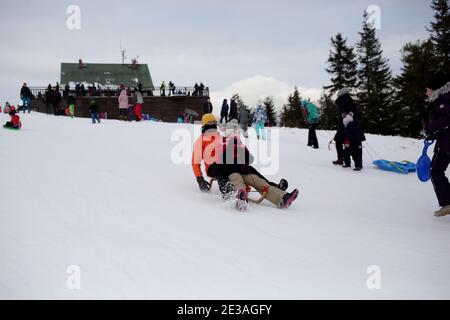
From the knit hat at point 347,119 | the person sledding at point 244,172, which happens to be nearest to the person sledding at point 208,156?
the person sledding at point 244,172

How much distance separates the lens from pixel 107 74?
46.5 metres

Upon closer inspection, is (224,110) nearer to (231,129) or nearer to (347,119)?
(347,119)

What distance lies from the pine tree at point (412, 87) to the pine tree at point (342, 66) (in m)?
5.04

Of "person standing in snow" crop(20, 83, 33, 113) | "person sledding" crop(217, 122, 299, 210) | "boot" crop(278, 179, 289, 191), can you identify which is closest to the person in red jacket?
"person sledding" crop(217, 122, 299, 210)

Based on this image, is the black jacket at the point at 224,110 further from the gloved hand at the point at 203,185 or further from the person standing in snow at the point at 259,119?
the gloved hand at the point at 203,185

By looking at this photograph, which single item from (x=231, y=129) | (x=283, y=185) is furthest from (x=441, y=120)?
(x=231, y=129)

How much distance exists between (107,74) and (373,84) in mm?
33723

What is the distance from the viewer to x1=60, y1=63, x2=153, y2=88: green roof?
45219 millimetres

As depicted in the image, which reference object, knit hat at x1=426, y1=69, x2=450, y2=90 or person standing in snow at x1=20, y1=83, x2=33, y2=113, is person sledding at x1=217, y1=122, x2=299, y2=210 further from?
person standing in snow at x1=20, y1=83, x2=33, y2=113

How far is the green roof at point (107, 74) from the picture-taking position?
4522cm
